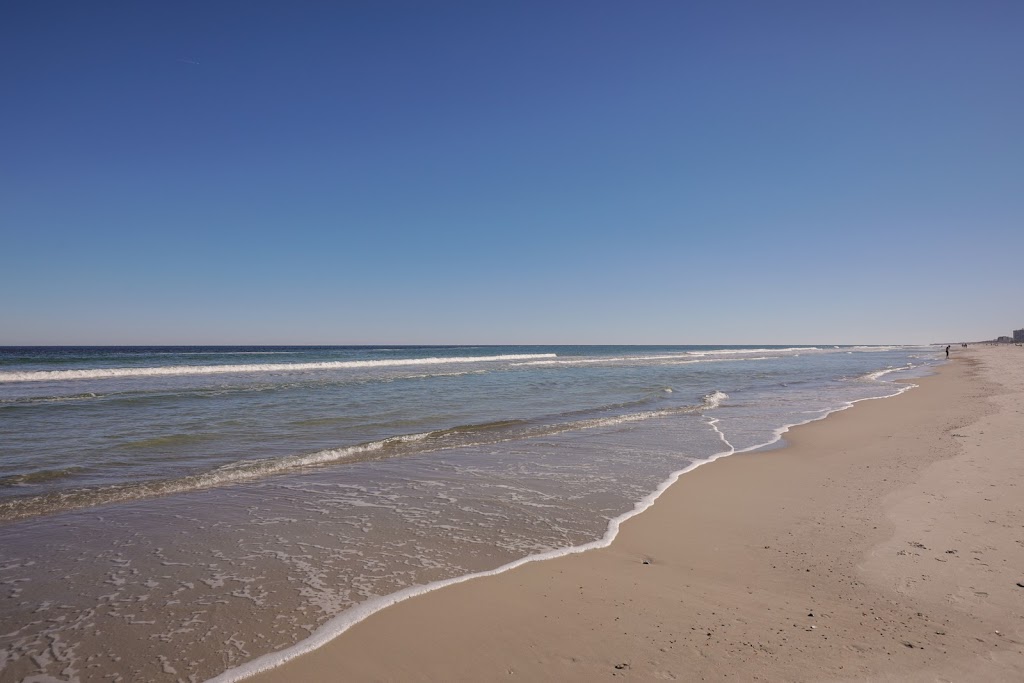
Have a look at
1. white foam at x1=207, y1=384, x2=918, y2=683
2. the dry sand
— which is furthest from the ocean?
the dry sand

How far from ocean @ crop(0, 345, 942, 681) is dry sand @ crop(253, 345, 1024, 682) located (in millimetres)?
526

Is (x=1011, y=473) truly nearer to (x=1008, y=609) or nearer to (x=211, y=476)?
(x=1008, y=609)

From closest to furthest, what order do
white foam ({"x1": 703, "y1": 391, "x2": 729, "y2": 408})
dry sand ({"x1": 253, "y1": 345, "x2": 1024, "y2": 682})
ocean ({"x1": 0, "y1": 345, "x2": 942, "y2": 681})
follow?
dry sand ({"x1": 253, "y1": 345, "x2": 1024, "y2": 682}) < ocean ({"x1": 0, "y1": 345, "x2": 942, "y2": 681}) < white foam ({"x1": 703, "y1": 391, "x2": 729, "y2": 408})

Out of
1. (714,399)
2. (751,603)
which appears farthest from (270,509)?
(714,399)

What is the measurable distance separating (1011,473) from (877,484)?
199 cm

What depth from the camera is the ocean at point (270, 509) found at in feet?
12.6

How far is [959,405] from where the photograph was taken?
16641 millimetres

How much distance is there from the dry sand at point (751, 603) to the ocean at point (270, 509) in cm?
53

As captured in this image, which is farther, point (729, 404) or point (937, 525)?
point (729, 404)

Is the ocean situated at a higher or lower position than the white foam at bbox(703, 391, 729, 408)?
lower

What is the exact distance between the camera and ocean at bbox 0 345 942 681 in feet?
12.6

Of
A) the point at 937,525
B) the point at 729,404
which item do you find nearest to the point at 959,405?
the point at 729,404

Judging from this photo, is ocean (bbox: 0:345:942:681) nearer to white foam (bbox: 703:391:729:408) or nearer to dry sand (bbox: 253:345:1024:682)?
dry sand (bbox: 253:345:1024:682)

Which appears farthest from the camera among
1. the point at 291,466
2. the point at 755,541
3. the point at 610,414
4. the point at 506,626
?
the point at 610,414
